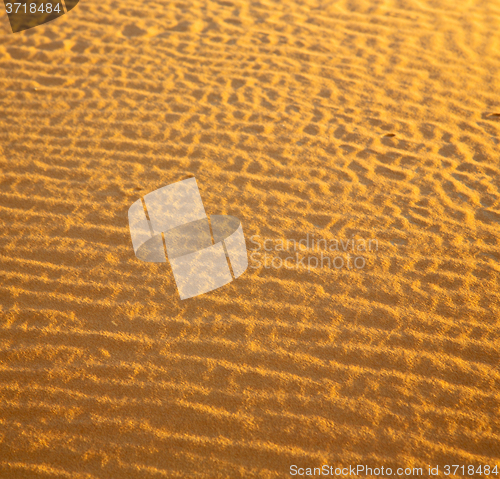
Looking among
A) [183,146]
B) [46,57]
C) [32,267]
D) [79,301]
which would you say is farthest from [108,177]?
[46,57]

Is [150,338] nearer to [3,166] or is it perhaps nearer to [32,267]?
[32,267]

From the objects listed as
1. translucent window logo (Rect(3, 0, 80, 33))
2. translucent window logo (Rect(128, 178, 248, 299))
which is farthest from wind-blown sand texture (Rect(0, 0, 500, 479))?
translucent window logo (Rect(3, 0, 80, 33))

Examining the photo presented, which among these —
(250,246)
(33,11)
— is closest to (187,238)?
Result: (250,246)

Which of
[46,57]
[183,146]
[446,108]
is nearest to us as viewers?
[183,146]

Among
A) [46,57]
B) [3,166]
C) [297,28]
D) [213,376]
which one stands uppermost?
[297,28]

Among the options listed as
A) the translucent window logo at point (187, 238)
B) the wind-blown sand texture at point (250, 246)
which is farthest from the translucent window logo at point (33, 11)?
the translucent window logo at point (187, 238)

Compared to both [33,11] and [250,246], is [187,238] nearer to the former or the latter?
[250,246]
